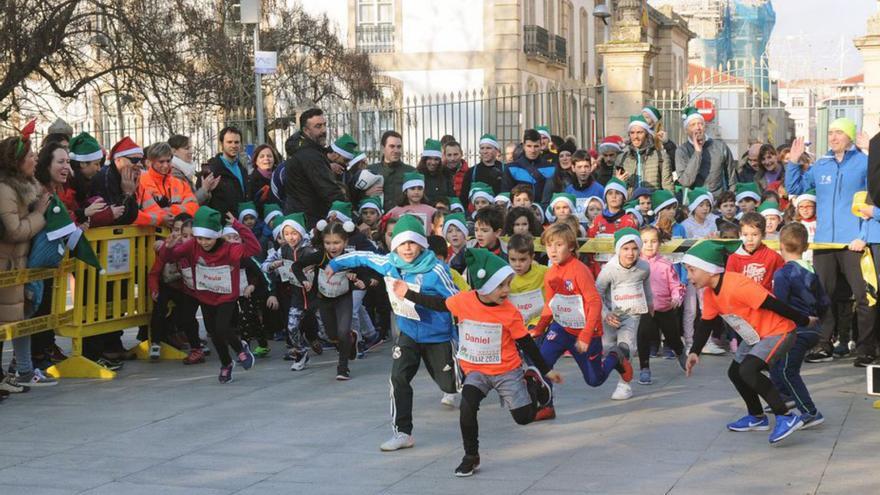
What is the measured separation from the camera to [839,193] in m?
11.9

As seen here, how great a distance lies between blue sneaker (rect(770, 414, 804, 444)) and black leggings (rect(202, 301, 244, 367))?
4.76 meters

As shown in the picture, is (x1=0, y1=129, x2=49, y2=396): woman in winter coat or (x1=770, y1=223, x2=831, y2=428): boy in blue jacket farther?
(x1=0, y1=129, x2=49, y2=396): woman in winter coat

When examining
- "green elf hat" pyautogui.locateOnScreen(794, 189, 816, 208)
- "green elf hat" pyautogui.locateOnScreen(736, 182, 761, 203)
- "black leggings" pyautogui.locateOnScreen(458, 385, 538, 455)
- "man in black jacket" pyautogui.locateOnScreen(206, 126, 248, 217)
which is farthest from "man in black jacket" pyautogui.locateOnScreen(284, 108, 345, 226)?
"black leggings" pyautogui.locateOnScreen(458, 385, 538, 455)

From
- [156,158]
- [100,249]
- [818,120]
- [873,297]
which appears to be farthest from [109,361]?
[818,120]

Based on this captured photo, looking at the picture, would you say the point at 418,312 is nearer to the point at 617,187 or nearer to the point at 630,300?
the point at 630,300

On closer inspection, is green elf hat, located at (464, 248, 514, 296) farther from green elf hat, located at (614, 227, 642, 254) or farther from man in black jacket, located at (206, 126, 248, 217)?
man in black jacket, located at (206, 126, 248, 217)

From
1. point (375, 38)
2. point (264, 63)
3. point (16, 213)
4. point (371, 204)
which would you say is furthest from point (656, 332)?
point (375, 38)

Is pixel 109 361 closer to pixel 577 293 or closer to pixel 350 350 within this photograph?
pixel 350 350

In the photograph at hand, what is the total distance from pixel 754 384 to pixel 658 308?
2.82 meters

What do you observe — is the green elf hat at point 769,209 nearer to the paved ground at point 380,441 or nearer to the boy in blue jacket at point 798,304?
the paved ground at point 380,441

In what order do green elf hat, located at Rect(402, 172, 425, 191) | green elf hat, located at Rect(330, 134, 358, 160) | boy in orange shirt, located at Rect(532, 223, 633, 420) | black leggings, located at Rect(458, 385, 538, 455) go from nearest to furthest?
black leggings, located at Rect(458, 385, 538, 455) → boy in orange shirt, located at Rect(532, 223, 633, 420) → green elf hat, located at Rect(402, 172, 425, 191) → green elf hat, located at Rect(330, 134, 358, 160)

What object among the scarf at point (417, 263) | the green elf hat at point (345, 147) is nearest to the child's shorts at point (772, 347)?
the scarf at point (417, 263)

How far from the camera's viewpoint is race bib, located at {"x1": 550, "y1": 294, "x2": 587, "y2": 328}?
32.4 ft

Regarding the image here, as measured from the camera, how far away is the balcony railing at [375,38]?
133ft
